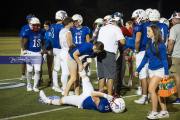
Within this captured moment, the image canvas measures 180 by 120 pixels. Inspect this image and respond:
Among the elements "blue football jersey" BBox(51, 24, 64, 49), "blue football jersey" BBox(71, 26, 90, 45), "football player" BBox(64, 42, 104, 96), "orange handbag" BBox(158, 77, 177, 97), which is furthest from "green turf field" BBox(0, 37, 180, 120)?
"blue football jersey" BBox(71, 26, 90, 45)

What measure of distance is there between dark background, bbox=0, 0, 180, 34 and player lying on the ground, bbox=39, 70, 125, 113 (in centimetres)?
4007

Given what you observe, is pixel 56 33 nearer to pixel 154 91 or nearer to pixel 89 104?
pixel 89 104

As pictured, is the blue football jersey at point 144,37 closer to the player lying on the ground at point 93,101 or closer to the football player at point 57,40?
the player lying on the ground at point 93,101

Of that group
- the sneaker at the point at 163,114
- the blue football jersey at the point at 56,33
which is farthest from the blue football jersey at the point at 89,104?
the blue football jersey at the point at 56,33

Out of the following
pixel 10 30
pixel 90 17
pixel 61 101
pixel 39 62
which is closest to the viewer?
pixel 61 101

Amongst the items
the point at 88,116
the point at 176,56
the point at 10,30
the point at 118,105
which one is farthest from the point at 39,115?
the point at 10,30

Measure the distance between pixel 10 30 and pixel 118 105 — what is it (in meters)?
39.7

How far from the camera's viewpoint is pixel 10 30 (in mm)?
48469

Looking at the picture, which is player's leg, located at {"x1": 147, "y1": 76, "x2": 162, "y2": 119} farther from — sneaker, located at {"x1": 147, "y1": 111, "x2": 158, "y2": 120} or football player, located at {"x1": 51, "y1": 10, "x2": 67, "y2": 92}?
football player, located at {"x1": 51, "y1": 10, "x2": 67, "y2": 92}

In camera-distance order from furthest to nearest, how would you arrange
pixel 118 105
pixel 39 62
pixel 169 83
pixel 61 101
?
pixel 39 62
pixel 61 101
pixel 118 105
pixel 169 83

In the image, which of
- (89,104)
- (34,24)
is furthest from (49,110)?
(34,24)

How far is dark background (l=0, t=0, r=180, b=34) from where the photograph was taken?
5128cm

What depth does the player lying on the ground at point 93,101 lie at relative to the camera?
998cm

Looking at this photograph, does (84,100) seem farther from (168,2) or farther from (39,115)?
(168,2)
